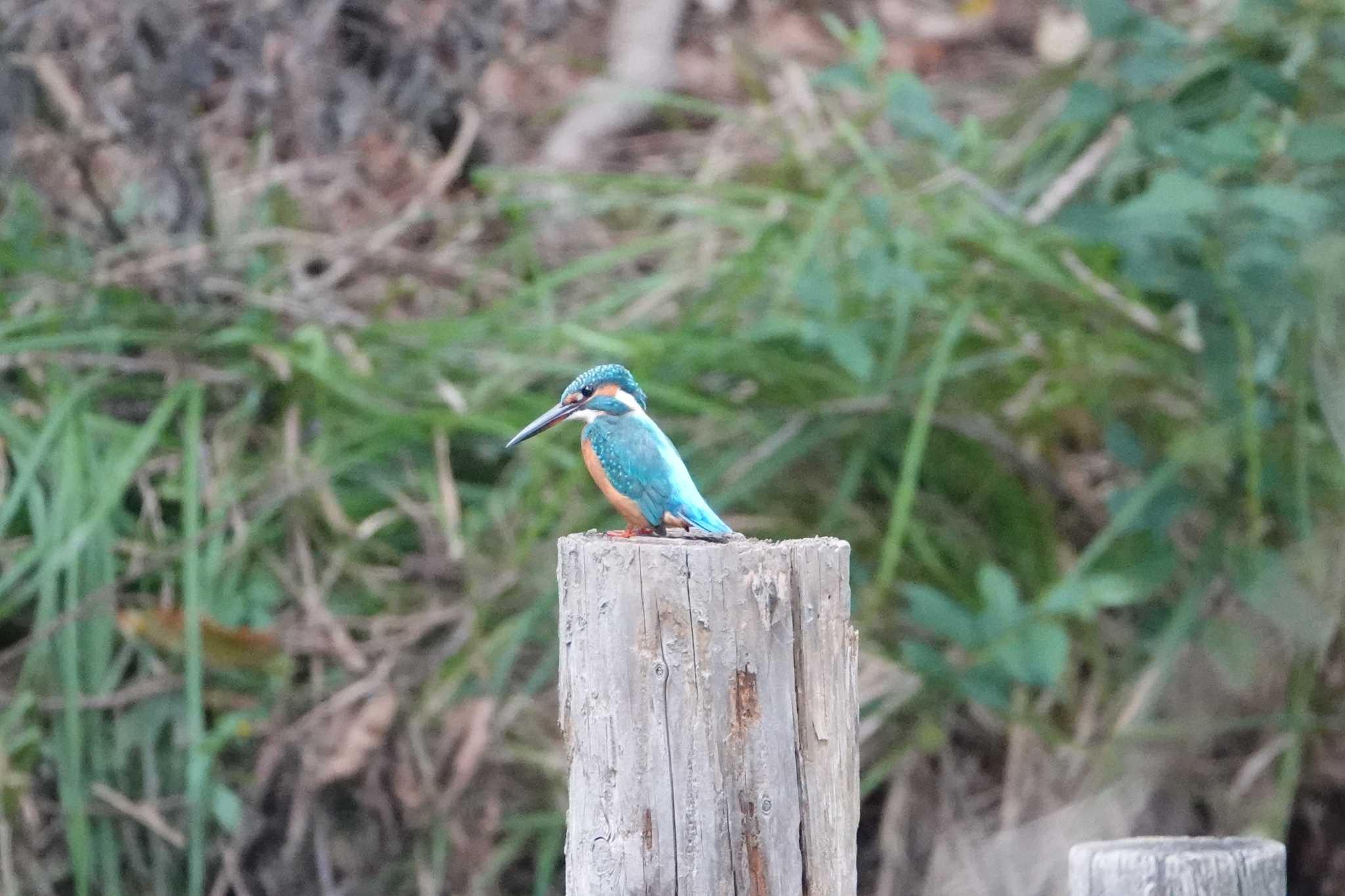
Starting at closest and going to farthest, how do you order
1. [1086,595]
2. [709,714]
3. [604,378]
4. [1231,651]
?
[709,714], [604,378], [1086,595], [1231,651]

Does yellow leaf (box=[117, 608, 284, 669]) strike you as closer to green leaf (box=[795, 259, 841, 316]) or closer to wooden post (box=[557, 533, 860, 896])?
green leaf (box=[795, 259, 841, 316])

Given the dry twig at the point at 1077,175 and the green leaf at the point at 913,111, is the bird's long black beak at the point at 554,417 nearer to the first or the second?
the green leaf at the point at 913,111

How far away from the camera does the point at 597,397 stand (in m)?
1.90

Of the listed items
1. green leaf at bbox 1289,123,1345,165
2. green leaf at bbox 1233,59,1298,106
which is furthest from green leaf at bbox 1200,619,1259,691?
green leaf at bbox 1233,59,1298,106

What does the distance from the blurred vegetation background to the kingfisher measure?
1444 millimetres

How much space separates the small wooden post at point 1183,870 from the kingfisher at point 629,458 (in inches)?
21.2

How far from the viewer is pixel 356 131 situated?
3434mm

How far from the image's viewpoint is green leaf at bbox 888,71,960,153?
3.37 m

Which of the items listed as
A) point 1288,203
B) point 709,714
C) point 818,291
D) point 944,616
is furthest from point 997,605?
point 709,714

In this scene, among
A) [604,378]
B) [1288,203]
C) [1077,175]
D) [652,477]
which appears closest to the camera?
[652,477]

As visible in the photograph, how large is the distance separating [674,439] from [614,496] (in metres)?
2.08

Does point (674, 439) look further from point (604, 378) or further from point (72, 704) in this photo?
point (604, 378)

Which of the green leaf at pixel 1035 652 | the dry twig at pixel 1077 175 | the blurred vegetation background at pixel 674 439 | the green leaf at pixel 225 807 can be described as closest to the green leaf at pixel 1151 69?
the blurred vegetation background at pixel 674 439

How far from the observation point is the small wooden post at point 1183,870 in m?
1.62
